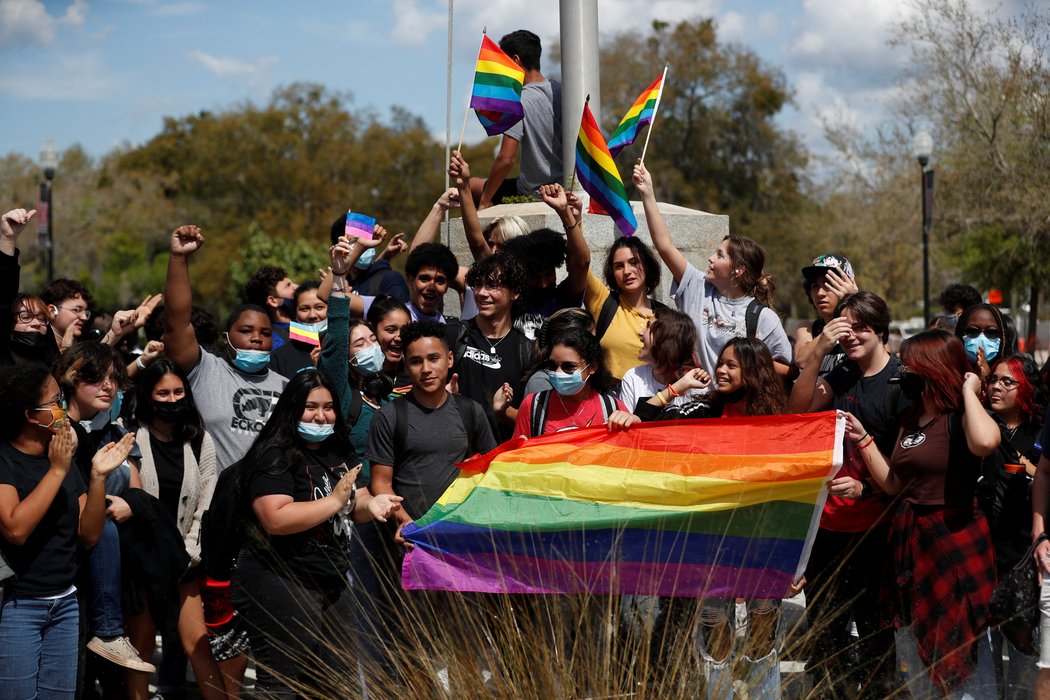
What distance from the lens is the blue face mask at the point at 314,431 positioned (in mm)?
5734

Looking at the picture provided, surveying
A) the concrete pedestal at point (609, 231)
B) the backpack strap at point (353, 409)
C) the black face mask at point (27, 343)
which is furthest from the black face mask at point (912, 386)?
the black face mask at point (27, 343)

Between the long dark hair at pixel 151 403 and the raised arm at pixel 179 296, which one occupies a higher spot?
the raised arm at pixel 179 296

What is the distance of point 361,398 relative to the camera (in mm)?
6746

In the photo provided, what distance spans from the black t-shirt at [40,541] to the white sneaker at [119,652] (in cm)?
72

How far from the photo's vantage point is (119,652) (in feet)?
20.1

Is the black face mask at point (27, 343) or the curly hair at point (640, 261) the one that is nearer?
the black face mask at point (27, 343)

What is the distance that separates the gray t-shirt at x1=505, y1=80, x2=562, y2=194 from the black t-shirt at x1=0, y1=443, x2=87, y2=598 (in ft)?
15.7

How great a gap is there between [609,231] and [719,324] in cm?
232

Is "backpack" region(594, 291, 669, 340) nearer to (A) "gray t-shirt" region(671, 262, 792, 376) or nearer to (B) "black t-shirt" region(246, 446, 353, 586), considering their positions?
(A) "gray t-shirt" region(671, 262, 792, 376)

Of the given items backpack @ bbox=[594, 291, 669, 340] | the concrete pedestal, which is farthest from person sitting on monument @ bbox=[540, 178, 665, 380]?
the concrete pedestal

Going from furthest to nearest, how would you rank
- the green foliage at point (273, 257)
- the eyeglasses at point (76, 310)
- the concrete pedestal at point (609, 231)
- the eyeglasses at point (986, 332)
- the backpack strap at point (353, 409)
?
the green foliage at point (273, 257) → the concrete pedestal at point (609, 231) → the eyeglasses at point (76, 310) → the eyeglasses at point (986, 332) → the backpack strap at point (353, 409)

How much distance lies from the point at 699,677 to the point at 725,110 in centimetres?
4627

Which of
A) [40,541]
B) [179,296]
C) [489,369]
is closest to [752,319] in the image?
[489,369]

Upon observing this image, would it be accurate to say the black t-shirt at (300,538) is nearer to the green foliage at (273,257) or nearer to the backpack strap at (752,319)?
the backpack strap at (752,319)
